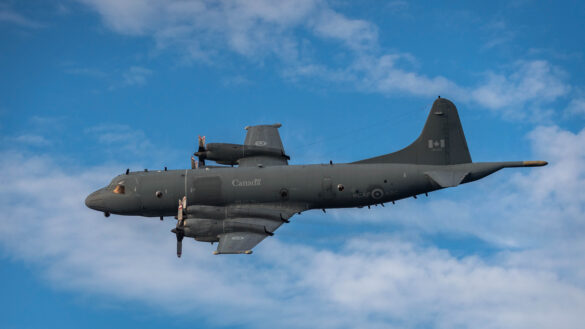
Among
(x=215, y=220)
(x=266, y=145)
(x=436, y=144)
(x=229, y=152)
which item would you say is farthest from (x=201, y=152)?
(x=436, y=144)

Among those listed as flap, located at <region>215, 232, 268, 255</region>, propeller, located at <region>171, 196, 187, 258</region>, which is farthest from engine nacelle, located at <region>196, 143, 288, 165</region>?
flap, located at <region>215, 232, 268, 255</region>

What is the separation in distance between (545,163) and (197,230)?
64.1ft

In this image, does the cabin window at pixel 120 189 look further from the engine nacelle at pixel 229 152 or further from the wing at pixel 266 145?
the wing at pixel 266 145

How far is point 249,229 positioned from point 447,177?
11298mm

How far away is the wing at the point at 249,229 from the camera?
50.8 metres

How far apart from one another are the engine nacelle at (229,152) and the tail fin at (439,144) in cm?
690

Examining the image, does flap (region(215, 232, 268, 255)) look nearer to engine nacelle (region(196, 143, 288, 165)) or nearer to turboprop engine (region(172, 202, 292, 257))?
turboprop engine (region(172, 202, 292, 257))

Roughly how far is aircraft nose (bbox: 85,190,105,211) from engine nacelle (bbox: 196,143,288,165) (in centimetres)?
637

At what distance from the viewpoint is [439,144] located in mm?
54438

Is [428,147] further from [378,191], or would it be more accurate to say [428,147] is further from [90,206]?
[90,206]

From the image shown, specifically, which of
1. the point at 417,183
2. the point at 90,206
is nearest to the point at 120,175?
the point at 90,206

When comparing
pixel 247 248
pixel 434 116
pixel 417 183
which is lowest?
pixel 247 248

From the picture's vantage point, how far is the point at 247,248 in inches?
1997

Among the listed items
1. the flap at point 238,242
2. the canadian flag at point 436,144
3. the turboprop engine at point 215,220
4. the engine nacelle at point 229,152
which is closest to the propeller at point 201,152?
the engine nacelle at point 229,152
